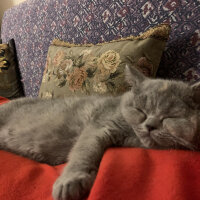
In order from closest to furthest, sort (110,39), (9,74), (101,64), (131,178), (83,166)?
(131,178) → (83,166) → (101,64) → (110,39) → (9,74)

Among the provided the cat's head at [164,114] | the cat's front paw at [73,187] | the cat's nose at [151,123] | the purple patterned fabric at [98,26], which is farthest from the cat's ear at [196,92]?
the cat's front paw at [73,187]

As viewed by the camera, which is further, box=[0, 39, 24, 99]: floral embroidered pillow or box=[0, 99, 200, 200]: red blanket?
box=[0, 39, 24, 99]: floral embroidered pillow

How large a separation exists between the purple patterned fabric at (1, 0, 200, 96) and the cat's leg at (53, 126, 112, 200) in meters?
0.51

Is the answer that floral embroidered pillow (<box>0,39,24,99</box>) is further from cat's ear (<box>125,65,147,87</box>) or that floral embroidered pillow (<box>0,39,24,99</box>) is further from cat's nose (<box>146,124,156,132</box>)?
cat's nose (<box>146,124,156,132</box>)

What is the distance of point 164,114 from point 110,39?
28.6 inches

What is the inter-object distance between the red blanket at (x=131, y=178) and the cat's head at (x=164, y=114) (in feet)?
0.16

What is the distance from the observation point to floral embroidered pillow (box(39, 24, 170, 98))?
1.00m

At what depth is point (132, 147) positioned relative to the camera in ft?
2.57

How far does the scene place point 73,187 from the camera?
22.8 inches

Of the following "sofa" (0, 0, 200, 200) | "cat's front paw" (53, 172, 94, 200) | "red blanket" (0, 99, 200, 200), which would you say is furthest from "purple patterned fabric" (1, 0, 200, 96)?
"cat's front paw" (53, 172, 94, 200)

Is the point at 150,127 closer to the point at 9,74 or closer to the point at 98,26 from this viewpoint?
the point at 98,26

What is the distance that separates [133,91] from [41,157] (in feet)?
1.59

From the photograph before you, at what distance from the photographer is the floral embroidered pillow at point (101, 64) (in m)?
1.00

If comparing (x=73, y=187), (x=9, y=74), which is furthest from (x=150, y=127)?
(x=9, y=74)
